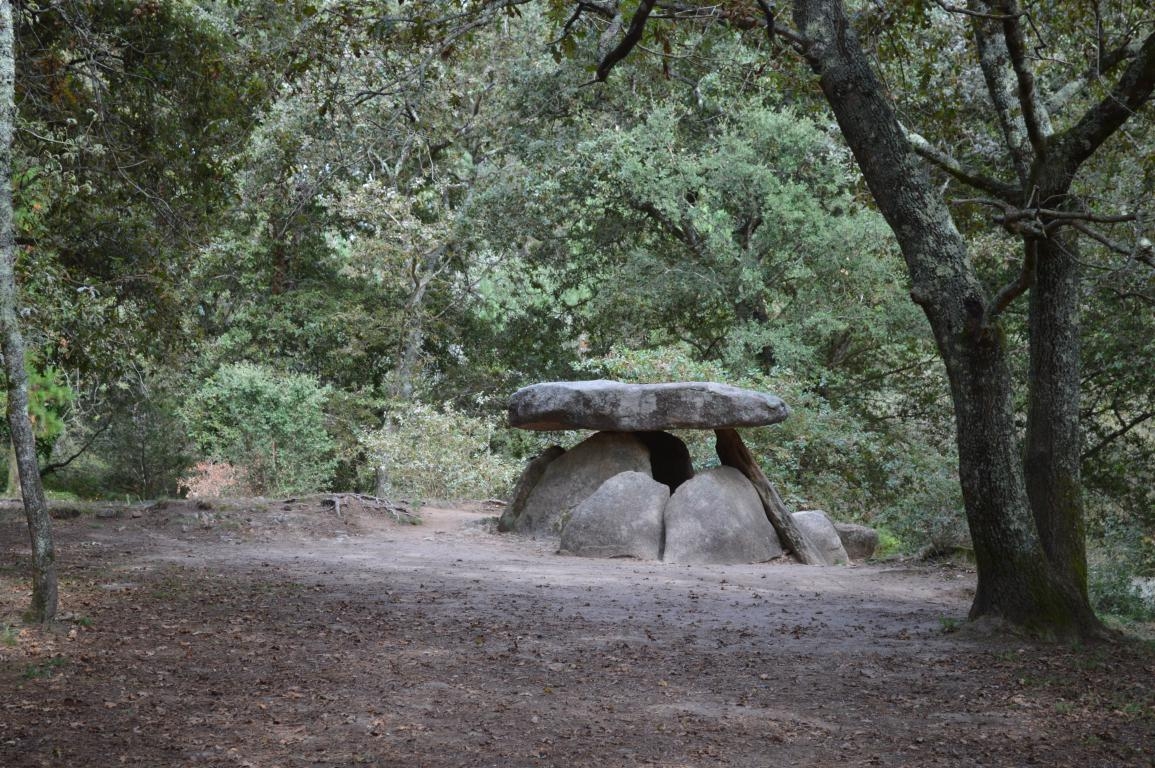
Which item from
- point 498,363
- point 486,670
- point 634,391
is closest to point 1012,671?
point 486,670

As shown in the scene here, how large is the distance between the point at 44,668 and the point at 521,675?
2421 mm

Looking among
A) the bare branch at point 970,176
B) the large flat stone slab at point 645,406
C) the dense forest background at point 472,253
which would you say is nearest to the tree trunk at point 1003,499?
the dense forest background at point 472,253

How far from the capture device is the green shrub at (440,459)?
699 inches

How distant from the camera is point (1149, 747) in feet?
14.9

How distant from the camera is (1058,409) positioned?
702 cm

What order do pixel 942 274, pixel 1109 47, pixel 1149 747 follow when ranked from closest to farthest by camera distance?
pixel 1149 747 < pixel 942 274 < pixel 1109 47

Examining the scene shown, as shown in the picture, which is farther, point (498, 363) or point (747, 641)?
point (498, 363)

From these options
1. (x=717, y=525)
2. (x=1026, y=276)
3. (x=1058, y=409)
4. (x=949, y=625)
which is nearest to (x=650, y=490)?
(x=717, y=525)

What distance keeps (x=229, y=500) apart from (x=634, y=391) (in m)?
5.17

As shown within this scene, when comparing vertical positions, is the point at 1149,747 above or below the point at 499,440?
below

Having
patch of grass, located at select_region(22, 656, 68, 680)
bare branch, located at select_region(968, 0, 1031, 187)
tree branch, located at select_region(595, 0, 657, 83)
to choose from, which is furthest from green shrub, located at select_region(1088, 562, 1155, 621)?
patch of grass, located at select_region(22, 656, 68, 680)

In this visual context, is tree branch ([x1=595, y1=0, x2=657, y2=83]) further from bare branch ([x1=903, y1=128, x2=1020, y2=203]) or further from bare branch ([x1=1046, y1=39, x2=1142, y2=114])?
bare branch ([x1=1046, y1=39, x2=1142, y2=114])

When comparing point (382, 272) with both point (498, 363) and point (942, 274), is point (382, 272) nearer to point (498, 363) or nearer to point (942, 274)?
point (498, 363)

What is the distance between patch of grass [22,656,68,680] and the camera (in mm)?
5117
